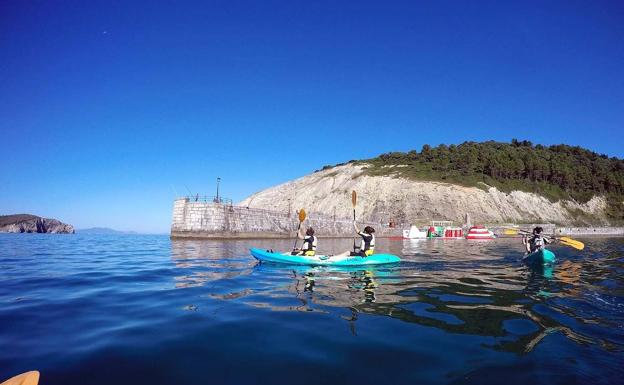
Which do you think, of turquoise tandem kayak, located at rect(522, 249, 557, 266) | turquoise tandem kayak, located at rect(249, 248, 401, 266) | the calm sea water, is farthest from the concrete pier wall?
the calm sea water

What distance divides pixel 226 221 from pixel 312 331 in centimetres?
3964

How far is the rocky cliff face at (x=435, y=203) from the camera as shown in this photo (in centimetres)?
7881

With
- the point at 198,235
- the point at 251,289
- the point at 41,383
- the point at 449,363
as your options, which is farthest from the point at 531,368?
the point at 198,235

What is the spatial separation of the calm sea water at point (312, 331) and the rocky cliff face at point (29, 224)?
13089cm

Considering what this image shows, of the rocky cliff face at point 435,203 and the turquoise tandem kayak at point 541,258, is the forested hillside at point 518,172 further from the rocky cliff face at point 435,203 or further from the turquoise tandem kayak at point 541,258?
the turquoise tandem kayak at point 541,258

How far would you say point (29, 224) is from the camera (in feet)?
376

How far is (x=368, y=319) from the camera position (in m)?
7.53

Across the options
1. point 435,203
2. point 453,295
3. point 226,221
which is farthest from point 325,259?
point 435,203

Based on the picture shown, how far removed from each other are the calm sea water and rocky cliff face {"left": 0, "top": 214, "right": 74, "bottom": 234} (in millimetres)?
130891

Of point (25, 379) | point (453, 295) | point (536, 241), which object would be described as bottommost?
point (453, 295)

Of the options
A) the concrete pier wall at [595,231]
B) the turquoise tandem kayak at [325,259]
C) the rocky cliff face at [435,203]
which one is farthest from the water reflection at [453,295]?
the concrete pier wall at [595,231]

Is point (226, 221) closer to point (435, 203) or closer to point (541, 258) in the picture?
point (541, 258)

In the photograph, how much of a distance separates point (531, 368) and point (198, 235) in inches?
1671

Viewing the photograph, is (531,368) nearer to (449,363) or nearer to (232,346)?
(449,363)
